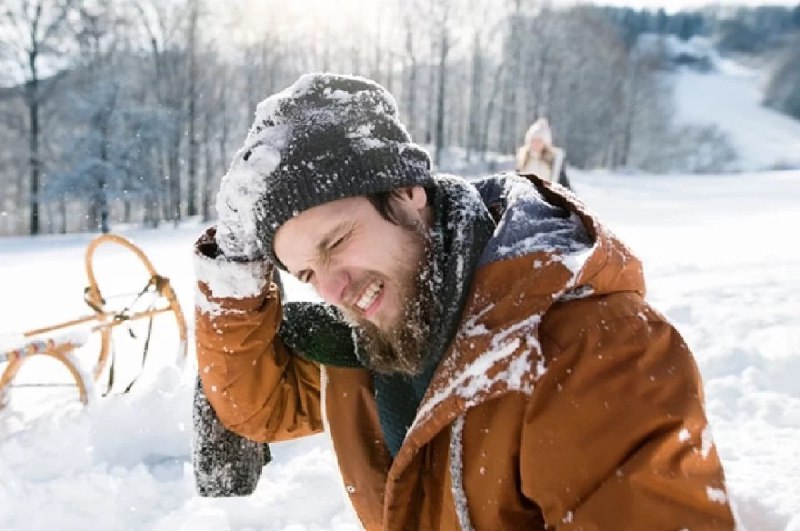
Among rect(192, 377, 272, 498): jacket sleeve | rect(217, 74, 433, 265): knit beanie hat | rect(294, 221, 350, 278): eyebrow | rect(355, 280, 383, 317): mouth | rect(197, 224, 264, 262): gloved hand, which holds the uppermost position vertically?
rect(217, 74, 433, 265): knit beanie hat

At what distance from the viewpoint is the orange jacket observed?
45.1 inches

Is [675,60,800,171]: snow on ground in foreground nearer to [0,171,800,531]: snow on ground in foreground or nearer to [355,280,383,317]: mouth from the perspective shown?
[0,171,800,531]: snow on ground in foreground

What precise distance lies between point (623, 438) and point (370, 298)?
67 cm

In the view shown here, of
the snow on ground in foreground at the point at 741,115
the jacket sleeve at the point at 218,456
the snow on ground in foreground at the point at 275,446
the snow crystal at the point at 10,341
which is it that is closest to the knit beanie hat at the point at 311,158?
the jacket sleeve at the point at 218,456

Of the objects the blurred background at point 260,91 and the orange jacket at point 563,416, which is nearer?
the orange jacket at point 563,416

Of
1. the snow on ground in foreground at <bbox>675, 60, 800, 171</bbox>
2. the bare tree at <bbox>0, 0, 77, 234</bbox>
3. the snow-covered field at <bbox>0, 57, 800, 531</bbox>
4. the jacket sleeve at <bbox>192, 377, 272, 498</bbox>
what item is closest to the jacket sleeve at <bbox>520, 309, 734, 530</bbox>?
the jacket sleeve at <bbox>192, 377, 272, 498</bbox>

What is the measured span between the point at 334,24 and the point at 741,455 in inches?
1371

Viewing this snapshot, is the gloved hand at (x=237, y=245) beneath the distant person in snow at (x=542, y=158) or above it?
above

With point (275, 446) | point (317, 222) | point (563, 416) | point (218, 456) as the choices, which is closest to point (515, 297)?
point (563, 416)

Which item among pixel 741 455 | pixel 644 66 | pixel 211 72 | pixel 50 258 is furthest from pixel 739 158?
pixel 741 455

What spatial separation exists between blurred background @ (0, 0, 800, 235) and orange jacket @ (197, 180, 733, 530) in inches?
903

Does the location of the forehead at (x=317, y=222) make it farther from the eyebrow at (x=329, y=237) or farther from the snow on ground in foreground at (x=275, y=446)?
the snow on ground in foreground at (x=275, y=446)

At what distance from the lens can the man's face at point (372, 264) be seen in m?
1.57

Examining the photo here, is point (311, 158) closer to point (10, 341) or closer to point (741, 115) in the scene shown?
point (10, 341)
